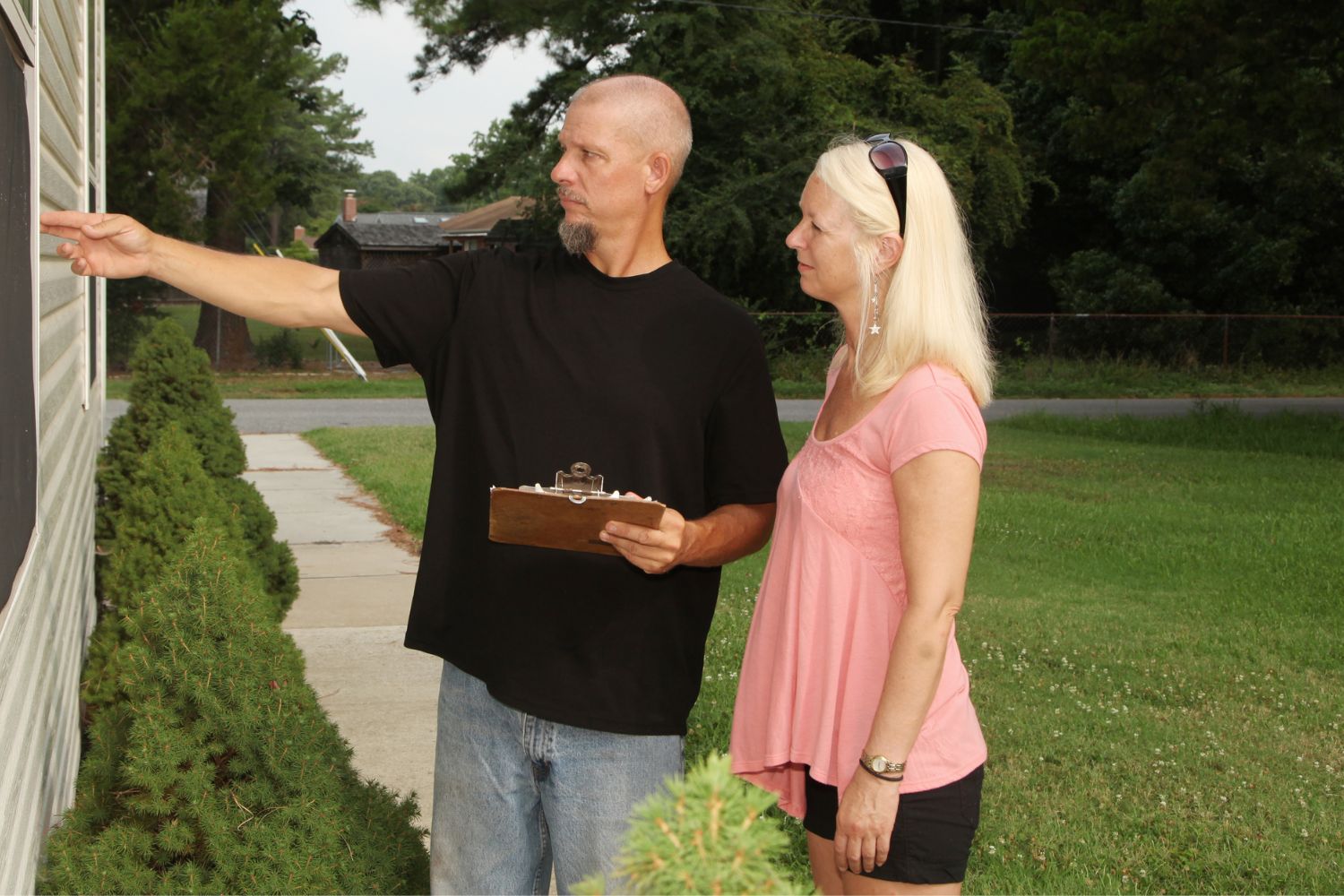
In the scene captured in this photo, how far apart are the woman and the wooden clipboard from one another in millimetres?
356

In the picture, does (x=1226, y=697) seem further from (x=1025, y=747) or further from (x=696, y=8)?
(x=696, y=8)

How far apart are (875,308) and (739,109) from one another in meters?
25.2

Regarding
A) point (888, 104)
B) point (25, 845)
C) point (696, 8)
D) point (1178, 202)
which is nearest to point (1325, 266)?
point (888, 104)

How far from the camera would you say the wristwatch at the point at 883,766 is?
2.20m

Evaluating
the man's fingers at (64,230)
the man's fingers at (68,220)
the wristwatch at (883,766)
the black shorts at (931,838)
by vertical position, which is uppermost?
the man's fingers at (68,220)

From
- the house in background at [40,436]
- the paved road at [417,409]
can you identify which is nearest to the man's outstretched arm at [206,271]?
the house in background at [40,436]

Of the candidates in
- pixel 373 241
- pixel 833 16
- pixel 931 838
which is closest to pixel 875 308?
pixel 931 838

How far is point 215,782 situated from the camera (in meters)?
2.61

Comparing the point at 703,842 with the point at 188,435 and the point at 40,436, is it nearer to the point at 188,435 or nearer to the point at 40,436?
the point at 40,436

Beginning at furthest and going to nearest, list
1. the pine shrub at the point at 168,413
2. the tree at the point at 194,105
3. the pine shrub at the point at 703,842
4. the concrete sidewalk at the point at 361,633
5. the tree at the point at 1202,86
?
the tree at the point at 194,105 < the tree at the point at 1202,86 < the pine shrub at the point at 168,413 < the concrete sidewalk at the point at 361,633 < the pine shrub at the point at 703,842

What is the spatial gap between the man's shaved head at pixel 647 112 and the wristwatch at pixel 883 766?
112cm

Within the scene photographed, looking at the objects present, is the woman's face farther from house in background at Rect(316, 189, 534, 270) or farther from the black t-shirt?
house in background at Rect(316, 189, 534, 270)

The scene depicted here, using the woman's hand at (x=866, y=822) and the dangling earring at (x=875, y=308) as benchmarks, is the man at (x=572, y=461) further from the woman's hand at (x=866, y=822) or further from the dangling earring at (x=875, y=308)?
the woman's hand at (x=866, y=822)

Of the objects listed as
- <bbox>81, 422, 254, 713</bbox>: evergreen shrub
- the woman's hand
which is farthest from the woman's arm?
<bbox>81, 422, 254, 713</bbox>: evergreen shrub
